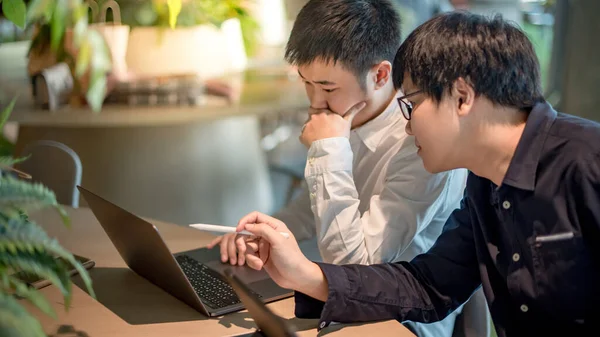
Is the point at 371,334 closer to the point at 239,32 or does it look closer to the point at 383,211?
the point at 383,211

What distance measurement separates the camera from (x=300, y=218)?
1.93 metres

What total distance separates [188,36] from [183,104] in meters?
0.78

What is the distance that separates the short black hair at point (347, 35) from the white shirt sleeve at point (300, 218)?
451mm

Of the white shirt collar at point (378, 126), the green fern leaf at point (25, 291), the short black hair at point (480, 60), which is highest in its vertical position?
the short black hair at point (480, 60)

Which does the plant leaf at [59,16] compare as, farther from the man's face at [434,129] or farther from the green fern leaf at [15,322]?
the man's face at [434,129]

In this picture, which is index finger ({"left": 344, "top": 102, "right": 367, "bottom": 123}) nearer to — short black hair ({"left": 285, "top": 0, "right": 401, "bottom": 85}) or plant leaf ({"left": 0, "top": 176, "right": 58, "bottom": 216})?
short black hair ({"left": 285, "top": 0, "right": 401, "bottom": 85})

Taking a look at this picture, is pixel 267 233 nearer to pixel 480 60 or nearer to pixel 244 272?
pixel 244 272

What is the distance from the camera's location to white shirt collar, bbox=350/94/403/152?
1.65 metres

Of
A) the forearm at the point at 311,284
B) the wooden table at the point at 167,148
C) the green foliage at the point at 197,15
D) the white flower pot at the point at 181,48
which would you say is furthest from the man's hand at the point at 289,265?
the wooden table at the point at 167,148

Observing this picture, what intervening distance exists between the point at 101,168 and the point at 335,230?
5.88 feet

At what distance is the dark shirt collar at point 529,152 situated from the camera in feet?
3.92

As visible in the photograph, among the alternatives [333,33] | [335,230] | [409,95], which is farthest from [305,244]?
[409,95]

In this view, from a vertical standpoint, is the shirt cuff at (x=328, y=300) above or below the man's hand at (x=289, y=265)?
below

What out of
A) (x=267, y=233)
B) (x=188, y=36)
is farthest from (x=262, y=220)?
(x=188, y=36)
